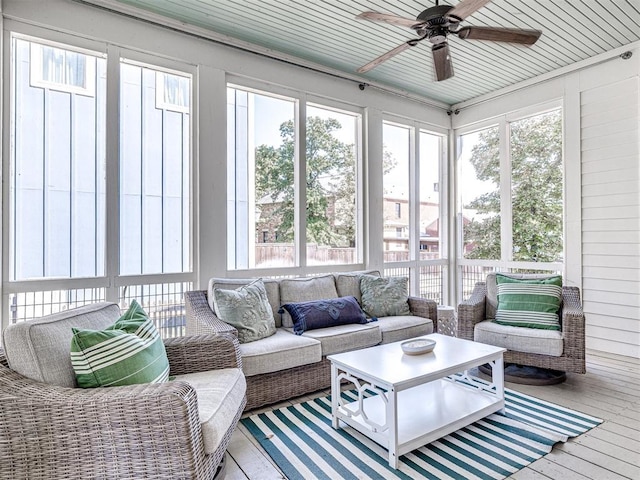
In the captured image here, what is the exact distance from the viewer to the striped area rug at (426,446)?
77.4 inches

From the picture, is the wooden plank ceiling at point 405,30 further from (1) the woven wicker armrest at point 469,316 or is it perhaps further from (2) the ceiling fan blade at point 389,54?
(1) the woven wicker armrest at point 469,316

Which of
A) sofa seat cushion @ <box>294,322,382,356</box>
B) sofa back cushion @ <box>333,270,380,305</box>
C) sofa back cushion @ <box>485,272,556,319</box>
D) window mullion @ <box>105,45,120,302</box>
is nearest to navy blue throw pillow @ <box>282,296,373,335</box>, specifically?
sofa seat cushion @ <box>294,322,382,356</box>

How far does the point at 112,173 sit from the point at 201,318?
141cm

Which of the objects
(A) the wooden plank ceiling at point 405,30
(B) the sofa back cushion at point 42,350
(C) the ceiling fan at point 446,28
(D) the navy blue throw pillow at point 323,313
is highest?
(A) the wooden plank ceiling at point 405,30

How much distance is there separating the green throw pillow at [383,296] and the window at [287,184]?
68 centimetres

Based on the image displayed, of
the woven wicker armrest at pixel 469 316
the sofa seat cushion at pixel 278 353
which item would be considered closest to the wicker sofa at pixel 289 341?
the sofa seat cushion at pixel 278 353

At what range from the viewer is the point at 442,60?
2.74 meters

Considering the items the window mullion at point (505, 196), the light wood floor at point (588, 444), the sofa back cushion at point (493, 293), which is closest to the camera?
the light wood floor at point (588, 444)

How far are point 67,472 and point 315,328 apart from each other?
195 centimetres

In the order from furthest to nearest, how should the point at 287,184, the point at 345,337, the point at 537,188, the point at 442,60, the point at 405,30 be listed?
the point at 537,188 → the point at 287,184 → the point at 405,30 → the point at 345,337 → the point at 442,60

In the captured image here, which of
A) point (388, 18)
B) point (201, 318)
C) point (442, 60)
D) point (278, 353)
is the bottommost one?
point (278, 353)

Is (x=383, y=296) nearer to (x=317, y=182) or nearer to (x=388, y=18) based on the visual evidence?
(x=317, y=182)

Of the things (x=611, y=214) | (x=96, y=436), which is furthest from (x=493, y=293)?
(x=96, y=436)

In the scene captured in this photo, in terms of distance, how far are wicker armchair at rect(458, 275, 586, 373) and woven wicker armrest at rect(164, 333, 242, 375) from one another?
222cm
